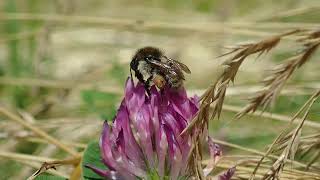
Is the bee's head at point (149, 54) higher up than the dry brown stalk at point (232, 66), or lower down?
higher up

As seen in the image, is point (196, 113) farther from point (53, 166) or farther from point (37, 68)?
point (37, 68)

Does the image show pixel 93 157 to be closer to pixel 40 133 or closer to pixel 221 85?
pixel 221 85

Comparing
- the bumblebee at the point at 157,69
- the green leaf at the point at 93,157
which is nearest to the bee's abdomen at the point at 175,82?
the bumblebee at the point at 157,69

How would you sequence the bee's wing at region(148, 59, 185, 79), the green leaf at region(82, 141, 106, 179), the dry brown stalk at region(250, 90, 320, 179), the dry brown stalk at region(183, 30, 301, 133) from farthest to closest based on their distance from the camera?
the green leaf at region(82, 141, 106, 179) → the bee's wing at region(148, 59, 185, 79) → the dry brown stalk at region(250, 90, 320, 179) → the dry brown stalk at region(183, 30, 301, 133)

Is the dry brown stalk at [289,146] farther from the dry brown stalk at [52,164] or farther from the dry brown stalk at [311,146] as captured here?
the dry brown stalk at [52,164]

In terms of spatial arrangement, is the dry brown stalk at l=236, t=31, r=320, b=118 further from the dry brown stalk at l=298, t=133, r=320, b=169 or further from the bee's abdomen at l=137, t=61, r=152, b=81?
the dry brown stalk at l=298, t=133, r=320, b=169

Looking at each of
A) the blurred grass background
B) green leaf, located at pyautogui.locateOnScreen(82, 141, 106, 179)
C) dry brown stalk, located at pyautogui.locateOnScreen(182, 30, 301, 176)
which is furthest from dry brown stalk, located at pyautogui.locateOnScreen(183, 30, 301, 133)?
the blurred grass background
